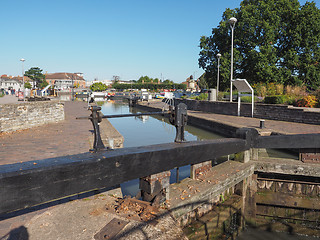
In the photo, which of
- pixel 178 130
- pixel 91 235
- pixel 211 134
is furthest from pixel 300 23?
pixel 91 235

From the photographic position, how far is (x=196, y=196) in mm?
3594

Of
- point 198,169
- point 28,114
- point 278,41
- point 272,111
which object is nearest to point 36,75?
point 278,41

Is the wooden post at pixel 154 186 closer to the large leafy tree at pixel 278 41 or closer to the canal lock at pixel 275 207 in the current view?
the canal lock at pixel 275 207

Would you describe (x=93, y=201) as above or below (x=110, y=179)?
below

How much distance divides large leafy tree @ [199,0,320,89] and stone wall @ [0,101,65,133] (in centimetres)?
2058

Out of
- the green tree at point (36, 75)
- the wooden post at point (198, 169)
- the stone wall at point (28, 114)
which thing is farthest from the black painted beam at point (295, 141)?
the green tree at point (36, 75)

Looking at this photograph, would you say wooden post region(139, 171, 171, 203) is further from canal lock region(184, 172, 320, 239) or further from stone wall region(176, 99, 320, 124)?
stone wall region(176, 99, 320, 124)

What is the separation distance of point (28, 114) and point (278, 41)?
27.0 metres

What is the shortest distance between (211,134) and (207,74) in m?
18.6

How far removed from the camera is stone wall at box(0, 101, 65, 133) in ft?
34.5

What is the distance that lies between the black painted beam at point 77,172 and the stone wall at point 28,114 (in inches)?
396

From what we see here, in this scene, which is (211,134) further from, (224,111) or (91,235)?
(91,235)

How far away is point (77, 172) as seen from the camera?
86.0 inches

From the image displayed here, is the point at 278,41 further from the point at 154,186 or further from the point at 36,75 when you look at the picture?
the point at 36,75
